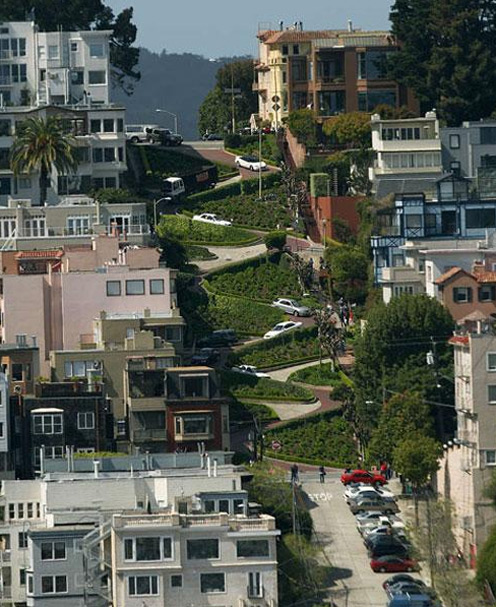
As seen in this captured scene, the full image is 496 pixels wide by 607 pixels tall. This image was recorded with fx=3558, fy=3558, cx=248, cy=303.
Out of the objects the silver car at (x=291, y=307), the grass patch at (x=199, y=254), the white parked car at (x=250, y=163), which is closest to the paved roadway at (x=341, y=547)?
the silver car at (x=291, y=307)

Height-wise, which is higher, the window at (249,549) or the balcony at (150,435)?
the balcony at (150,435)

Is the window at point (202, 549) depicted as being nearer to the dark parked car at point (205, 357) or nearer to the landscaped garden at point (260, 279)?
the dark parked car at point (205, 357)

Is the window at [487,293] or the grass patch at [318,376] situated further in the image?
the grass patch at [318,376]

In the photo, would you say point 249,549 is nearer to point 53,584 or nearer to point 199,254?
point 53,584

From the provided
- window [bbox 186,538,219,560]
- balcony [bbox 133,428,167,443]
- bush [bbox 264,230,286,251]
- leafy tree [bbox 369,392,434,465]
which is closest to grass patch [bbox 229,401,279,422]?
leafy tree [bbox 369,392,434,465]

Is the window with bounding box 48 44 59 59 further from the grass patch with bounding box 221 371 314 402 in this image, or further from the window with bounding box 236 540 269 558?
the window with bounding box 236 540 269 558

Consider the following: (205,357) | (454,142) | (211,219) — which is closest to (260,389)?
(205,357)
